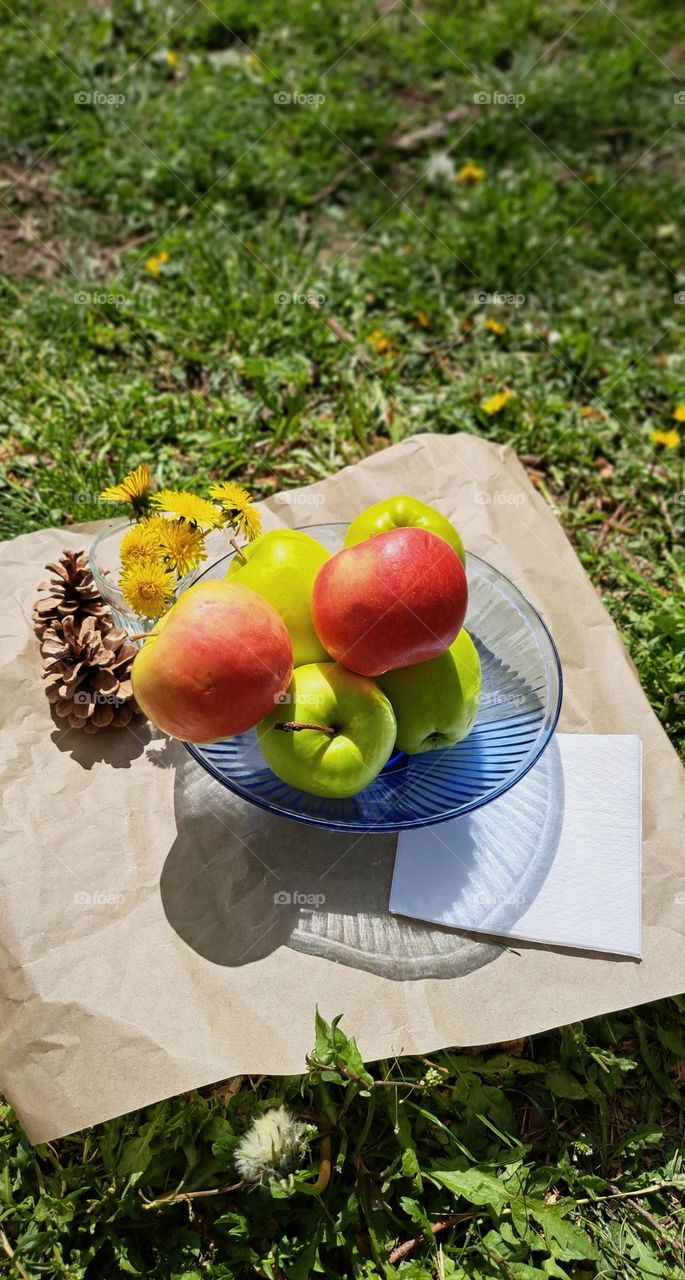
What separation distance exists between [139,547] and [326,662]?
1.46 ft

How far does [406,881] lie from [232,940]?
14.9 inches

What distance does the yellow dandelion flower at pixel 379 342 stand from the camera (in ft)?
11.1

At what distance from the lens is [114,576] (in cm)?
227

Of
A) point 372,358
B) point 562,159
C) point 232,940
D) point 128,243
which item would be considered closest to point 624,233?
point 562,159

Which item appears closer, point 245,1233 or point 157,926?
point 245,1233

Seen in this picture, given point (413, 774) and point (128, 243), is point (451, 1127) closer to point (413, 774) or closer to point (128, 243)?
point (413, 774)

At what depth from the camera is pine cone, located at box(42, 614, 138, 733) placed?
2.04 m

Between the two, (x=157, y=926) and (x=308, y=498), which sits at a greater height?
(x=308, y=498)

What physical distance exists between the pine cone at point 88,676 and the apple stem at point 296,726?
55 centimetres

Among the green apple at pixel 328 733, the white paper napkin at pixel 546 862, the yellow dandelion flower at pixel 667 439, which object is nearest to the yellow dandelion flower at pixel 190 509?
the green apple at pixel 328 733

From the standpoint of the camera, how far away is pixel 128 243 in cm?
370

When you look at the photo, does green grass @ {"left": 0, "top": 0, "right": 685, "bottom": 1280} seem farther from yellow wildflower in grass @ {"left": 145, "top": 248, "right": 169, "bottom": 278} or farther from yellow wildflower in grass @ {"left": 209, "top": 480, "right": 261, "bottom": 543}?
yellow wildflower in grass @ {"left": 209, "top": 480, "right": 261, "bottom": 543}

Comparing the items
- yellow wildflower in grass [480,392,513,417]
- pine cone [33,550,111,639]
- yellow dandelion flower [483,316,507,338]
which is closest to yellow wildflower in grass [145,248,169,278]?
yellow dandelion flower [483,316,507,338]

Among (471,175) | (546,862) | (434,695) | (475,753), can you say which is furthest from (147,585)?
(471,175)
